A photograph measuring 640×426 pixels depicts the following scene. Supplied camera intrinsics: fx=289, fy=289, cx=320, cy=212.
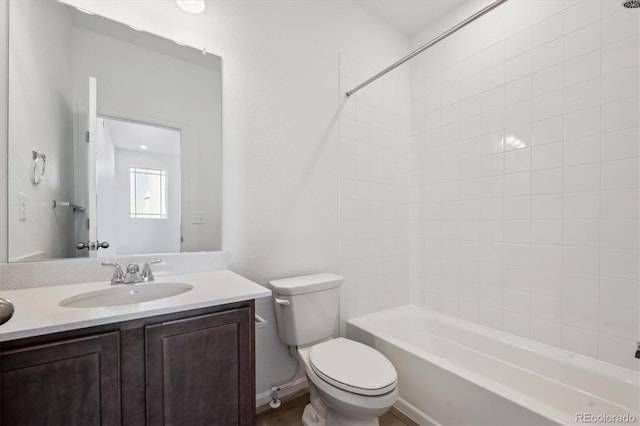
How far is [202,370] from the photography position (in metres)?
1.02

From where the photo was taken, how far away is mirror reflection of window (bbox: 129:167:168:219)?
142cm

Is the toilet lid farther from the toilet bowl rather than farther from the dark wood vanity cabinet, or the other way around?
the dark wood vanity cabinet

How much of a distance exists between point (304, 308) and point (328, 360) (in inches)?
12.7

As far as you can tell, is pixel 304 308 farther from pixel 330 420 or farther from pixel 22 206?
pixel 22 206

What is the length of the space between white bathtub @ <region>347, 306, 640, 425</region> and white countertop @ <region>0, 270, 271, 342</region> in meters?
1.05

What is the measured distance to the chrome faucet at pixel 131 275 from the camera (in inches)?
49.1

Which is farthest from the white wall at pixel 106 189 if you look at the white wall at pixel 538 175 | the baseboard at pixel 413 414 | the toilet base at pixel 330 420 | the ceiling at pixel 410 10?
the white wall at pixel 538 175

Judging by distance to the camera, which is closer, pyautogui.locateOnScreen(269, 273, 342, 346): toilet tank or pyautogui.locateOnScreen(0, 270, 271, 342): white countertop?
pyautogui.locateOnScreen(0, 270, 271, 342): white countertop

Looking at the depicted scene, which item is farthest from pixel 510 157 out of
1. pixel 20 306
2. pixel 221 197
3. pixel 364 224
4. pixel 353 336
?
pixel 20 306

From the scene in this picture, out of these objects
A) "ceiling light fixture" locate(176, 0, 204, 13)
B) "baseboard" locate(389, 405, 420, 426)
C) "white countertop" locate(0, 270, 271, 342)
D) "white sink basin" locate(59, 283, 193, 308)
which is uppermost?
"ceiling light fixture" locate(176, 0, 204, 13)

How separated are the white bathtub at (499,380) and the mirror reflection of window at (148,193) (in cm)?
145

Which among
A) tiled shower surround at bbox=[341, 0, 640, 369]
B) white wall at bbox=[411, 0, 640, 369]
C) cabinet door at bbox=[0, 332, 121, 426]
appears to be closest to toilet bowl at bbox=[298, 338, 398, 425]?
tiled shower surround at bbox=[341, 0, 640, 369]

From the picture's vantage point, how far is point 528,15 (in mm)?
1798

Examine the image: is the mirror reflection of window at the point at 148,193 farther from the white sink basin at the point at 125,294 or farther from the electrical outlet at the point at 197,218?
the white sink basin at the point at 125,294
